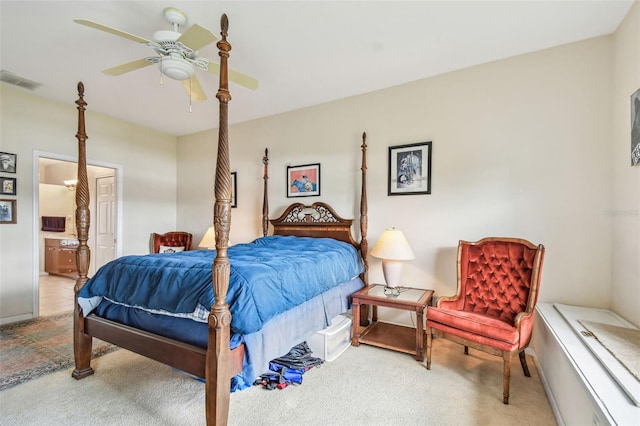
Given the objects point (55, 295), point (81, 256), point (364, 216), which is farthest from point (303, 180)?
point (55, 295)

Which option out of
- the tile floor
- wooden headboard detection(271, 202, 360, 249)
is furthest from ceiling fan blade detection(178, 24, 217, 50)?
the tile floor

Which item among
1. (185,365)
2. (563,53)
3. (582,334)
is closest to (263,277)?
(185,365)

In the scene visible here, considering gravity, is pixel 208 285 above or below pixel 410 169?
below

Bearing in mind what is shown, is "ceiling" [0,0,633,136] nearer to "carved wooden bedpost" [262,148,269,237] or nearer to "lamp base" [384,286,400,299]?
"carved wooden bedpost" [262,148,269,237]

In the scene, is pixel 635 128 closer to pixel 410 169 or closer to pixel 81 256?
pixel 410 169

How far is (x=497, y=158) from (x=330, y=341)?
2408mm

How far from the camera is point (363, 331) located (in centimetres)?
318

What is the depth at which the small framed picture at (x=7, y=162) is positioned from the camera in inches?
142

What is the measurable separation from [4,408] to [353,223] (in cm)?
333

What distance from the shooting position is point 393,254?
3.03 meters

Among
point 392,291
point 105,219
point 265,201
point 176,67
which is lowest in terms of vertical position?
point 392,291

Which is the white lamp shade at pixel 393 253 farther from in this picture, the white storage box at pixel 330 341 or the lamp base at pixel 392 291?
the white storage box at pixel 330 341

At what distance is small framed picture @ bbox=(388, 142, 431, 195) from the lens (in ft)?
11.0

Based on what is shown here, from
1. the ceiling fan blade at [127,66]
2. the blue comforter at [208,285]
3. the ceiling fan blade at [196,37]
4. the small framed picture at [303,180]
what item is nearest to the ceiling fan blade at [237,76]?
the ceiling fan blade at [196,37]
